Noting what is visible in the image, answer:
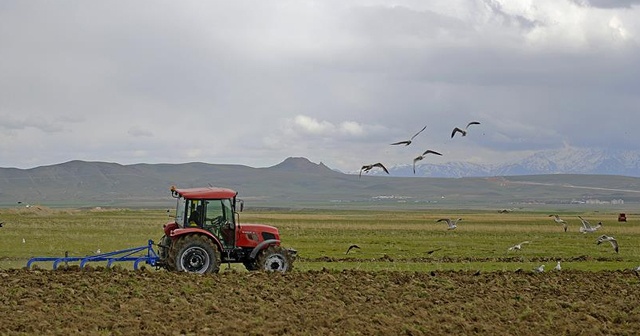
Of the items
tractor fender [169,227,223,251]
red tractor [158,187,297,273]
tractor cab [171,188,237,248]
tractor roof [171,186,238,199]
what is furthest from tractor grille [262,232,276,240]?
tractor roof [171,186,238,199]

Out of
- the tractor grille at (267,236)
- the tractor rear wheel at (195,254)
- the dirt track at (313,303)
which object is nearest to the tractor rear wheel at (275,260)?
the tractor grille at (267,236)

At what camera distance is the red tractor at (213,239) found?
24.0 m

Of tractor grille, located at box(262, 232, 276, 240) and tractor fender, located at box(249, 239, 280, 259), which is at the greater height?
tractor grille, located at box(262, 232, 276, 240)

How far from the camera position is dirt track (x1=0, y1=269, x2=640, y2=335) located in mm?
16422

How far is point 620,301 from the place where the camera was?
2011 centimetres

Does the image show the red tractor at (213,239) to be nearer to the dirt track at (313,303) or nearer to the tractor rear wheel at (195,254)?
the tractor rear wheel at (195,254)

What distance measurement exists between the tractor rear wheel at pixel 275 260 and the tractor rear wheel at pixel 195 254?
1301 millimetres

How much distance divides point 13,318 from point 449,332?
8155 mm

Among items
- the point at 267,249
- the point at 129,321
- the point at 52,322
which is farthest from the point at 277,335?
the point at 267,249

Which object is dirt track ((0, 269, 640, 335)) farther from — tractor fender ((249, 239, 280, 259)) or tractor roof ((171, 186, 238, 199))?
tractor roof ((171, 186, 238, 199))

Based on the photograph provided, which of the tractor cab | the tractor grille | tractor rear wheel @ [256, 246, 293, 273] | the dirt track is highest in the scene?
the tractor cab

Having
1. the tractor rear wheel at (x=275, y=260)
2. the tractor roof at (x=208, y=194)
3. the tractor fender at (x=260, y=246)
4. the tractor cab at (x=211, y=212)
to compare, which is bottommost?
the tractor rear wheel at (x=275, y=260)

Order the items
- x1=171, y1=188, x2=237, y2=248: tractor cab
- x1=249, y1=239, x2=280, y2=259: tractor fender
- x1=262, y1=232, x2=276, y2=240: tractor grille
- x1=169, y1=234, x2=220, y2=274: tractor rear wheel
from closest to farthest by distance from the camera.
Result: x1=169, y1=234, x2=220, y2=274: tractor rear wheel
x1=171, y1=188, x2=237, y2=248: tractor cab
x1=249, y1=239, x2=280, y2=259: tractor fender
x1=262, y1=232, x2=276, y2=240: tractor grille

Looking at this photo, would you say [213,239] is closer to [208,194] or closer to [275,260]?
[208,194]
